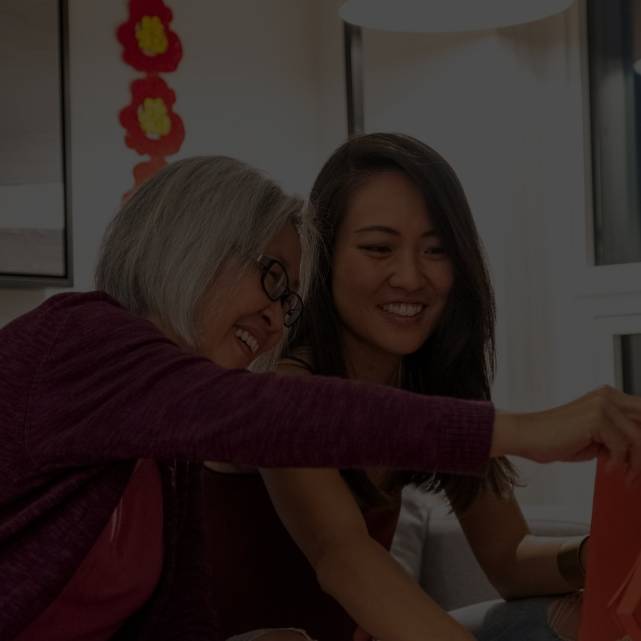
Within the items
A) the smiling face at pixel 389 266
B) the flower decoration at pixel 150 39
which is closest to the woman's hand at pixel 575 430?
the smiling face at pixel 389 266

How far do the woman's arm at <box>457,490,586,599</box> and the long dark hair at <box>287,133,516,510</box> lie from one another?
0.13 feet

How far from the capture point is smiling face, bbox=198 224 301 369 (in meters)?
1.07

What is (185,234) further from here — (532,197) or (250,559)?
(532,197)

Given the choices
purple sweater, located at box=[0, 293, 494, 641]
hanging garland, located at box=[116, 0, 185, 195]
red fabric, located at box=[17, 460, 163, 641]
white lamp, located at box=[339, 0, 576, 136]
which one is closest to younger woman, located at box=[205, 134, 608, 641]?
red fabric, located at box=[17, 460, 163, 641]

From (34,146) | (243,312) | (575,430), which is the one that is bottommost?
(575,430)

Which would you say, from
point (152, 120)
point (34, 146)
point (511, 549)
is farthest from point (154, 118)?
point (511, 549)

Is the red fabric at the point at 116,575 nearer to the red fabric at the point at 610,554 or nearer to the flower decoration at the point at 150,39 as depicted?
the red fabric at the point at 610,554

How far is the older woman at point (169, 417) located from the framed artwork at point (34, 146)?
1.24 m

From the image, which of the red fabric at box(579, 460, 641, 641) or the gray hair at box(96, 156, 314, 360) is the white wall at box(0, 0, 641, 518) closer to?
the gray hair at box(96, 156, 314, 360)

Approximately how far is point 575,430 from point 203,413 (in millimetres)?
292

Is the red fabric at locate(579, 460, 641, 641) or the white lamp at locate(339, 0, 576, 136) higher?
the white lamp at locate(339, 0, 576, 136)

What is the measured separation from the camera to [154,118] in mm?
2656

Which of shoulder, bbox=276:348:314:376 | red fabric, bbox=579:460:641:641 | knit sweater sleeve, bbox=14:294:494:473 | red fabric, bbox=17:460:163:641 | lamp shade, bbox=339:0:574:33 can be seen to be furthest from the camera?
lamp shade, bbox=339:0:574:33

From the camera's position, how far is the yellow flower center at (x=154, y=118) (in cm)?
263
